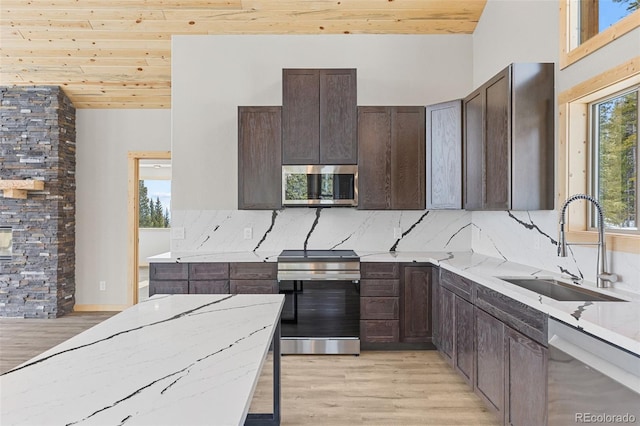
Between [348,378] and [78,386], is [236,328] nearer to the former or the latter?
[78,386]

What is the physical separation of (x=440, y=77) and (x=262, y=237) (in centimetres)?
261

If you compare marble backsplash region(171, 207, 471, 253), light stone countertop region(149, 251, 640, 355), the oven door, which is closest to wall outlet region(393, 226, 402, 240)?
marble backsplash region(171, 207, 471, 253)

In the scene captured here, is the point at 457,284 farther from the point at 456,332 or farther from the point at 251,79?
the point at 251,79

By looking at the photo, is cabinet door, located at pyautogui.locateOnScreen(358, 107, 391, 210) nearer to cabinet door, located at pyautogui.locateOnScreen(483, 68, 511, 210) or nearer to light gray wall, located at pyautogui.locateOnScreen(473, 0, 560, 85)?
cabinet door, located at pyautogui.locateOnScreen(483, 68, 511, 210)

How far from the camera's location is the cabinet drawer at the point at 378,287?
350 centimetres

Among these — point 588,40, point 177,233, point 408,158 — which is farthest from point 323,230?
point 588,40

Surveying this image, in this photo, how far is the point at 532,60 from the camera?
9.66ft

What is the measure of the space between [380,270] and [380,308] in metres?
0.35

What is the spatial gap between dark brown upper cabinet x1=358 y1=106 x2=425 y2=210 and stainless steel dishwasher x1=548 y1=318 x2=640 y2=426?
2.18 m

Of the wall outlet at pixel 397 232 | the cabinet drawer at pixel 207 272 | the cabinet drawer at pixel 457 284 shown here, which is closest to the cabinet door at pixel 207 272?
the cabinet drawer at pixel 207 272

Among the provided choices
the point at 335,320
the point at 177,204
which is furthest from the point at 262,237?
the point at 335,320

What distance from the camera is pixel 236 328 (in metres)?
1.49

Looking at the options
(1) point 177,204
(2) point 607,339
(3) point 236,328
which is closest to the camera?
(2) point 607,339

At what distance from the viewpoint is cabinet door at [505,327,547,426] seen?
178 cm
